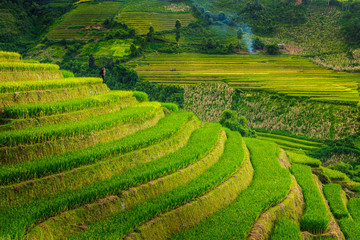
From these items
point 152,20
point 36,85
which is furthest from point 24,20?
point 36,85

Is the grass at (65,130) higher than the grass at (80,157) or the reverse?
higher

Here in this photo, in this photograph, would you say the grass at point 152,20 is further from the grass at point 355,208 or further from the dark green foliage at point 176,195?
the grass at point 355,208

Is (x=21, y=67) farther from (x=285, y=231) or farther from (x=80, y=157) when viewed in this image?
(x=285, y=231)

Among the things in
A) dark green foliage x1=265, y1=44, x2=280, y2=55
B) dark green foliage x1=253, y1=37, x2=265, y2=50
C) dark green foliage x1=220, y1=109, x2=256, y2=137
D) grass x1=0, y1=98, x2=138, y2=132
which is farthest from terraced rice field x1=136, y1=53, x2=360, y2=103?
grass x1=0, y1=98, x2=138, y2=132

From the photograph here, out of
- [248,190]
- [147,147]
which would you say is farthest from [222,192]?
[147,147]

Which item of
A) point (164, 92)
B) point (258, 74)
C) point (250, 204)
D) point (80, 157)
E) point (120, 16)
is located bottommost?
point (164, 92)

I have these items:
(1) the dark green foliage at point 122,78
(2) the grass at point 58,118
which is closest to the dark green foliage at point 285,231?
(2) the grass at point 58,118
